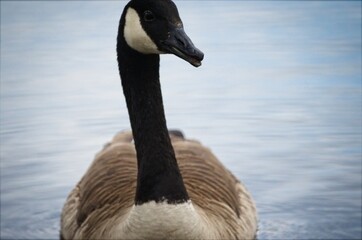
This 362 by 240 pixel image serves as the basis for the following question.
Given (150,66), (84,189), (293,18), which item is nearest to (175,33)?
(150,66)

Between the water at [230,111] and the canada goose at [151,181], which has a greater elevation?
the canada goose at [151,181]

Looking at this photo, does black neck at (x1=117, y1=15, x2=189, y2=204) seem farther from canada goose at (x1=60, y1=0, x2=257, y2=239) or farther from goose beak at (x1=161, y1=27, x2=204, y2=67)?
goose beak at (x1=161, y1=27, x2=204, y2=67)

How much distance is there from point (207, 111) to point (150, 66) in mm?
4541

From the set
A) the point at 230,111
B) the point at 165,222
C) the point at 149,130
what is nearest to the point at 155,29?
the point at 149,130

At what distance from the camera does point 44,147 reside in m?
9.25

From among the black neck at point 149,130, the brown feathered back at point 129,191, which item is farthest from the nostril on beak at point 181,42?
the brown feathered back at point 129,191

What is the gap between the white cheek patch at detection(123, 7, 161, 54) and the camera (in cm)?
554

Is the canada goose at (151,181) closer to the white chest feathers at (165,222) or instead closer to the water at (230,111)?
the white chest feathers at (165,222)

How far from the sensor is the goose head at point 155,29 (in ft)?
17.4

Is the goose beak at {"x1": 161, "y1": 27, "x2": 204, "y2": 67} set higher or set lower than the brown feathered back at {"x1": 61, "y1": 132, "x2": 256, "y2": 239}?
higher

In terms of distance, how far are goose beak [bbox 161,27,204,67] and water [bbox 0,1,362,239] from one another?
2.41 meters

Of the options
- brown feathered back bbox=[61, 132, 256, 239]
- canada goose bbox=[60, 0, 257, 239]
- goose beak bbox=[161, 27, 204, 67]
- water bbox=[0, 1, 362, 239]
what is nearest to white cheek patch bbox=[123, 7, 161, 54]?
canada goose bbox=[60, 0, 257, 239]

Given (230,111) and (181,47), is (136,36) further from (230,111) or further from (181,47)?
(230,111)

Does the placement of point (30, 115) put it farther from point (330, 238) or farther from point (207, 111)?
point (330, 238)
